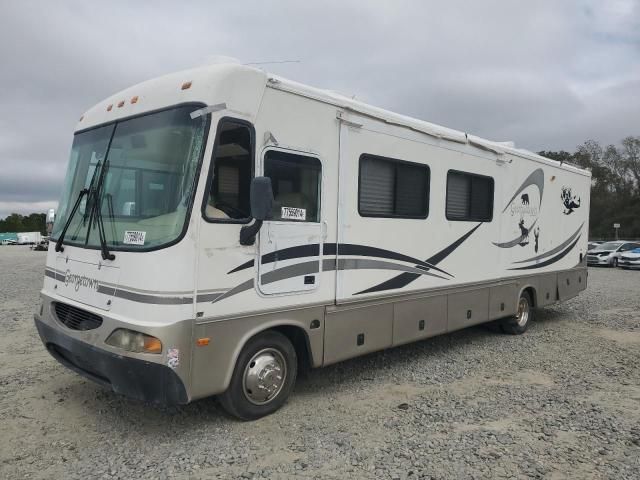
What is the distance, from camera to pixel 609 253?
24.5 metres

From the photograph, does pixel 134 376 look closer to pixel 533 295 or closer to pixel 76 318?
pixel 76 318

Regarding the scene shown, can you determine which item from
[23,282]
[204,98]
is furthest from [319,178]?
[23,282]

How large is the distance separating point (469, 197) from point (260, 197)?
12.5 feet

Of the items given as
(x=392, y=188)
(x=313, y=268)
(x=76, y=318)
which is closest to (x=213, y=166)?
(x=313, y=268)

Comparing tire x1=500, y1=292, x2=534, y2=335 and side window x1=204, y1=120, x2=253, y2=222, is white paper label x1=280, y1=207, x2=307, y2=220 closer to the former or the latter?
side window x1=204, y1=120, x2=253, y2=222

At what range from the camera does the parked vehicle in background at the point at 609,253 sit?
24.2 metres

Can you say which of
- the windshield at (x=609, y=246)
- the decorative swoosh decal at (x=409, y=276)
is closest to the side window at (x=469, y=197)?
the decorative swoosh decal at (x=409, y=276)

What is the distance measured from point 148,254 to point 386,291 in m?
2.71

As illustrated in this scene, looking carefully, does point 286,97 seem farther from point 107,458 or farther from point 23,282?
point 23,282

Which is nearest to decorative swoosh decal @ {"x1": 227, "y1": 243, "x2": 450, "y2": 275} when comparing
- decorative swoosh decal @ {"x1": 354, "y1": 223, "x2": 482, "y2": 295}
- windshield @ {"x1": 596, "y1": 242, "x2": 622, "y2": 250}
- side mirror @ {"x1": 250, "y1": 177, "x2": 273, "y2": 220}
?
decorative swoosh decal @ {"x1": 354, "y1": 223, "x2": 482, "y2": 295}

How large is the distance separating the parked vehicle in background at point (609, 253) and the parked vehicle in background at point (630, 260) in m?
0.52

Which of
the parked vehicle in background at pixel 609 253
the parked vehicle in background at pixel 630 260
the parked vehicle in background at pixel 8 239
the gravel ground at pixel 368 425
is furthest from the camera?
the parked vehicle in background at pixel 8 239

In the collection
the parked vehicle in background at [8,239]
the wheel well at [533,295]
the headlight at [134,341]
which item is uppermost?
the headlight at [134,341]

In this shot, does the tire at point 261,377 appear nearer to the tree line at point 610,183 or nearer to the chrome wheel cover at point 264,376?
the chrome wheel cover at point 264,376
